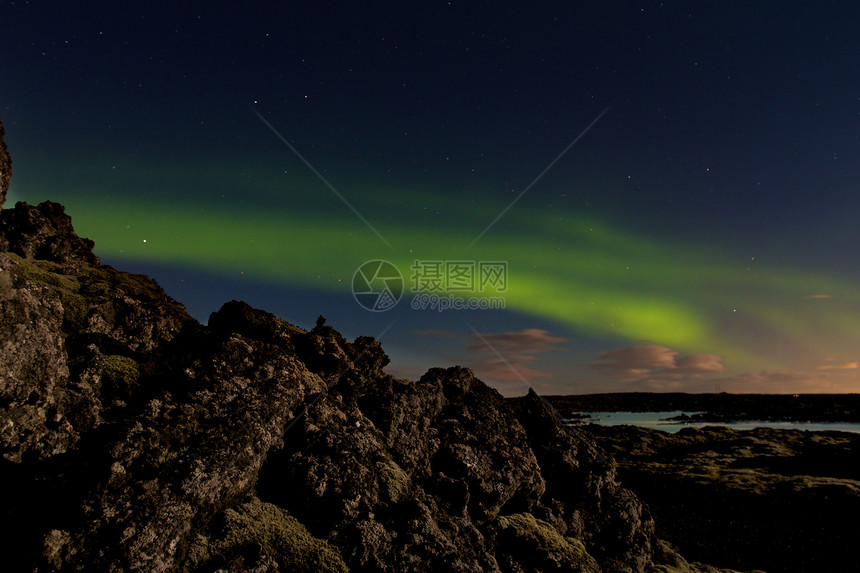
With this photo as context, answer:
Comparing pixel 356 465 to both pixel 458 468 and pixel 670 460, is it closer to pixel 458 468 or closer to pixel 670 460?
pixel 458 468

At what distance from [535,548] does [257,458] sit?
27.4 ft

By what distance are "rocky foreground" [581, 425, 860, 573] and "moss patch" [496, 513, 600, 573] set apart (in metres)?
15.3

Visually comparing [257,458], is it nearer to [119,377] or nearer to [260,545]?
[260,545]

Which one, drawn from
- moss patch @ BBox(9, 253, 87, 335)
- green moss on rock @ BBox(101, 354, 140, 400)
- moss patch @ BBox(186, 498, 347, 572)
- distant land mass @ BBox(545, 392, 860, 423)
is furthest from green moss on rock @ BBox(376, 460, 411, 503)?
distant land mass @ BBox(545, 392, 860, 423)

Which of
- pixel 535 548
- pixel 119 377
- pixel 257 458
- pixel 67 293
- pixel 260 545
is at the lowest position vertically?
pixel 535 548

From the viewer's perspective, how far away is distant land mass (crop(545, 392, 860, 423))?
134 meters

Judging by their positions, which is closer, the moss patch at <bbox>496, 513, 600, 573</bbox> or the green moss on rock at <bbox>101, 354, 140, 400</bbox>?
the green moss on rock at <bbox>101, 354, 140, 400</bbox>

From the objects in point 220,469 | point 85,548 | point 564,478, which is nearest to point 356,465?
point 220,469

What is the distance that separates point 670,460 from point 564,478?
51.2 metres

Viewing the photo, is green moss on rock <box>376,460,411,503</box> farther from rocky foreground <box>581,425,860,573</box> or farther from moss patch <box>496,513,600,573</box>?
rocky foreground <box>581,425,860,573</box>

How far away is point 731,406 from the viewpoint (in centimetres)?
16500

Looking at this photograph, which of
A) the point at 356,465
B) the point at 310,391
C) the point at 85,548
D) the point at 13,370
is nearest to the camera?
the point at 85,548

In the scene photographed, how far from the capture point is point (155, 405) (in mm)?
10633

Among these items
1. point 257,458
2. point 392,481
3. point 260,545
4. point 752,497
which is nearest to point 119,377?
point 257,458
